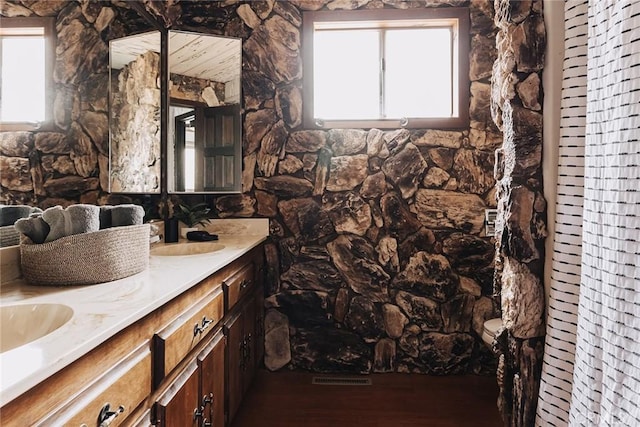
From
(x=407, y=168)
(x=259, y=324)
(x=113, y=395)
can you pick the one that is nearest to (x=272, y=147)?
(x=407, y=168)

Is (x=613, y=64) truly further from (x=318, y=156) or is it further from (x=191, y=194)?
(x=191, y=194)

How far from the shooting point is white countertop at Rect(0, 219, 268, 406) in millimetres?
705

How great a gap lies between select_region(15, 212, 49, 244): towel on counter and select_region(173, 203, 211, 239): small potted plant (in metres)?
1.22

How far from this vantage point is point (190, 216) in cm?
258

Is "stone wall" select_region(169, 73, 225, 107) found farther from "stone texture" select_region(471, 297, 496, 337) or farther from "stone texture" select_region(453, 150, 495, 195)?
"stone texture" select_region(471, 297, 496, 337)

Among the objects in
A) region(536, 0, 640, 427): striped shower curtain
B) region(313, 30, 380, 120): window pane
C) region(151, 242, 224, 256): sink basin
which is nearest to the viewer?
region(536, 0, 640, 427): striped shower curtain

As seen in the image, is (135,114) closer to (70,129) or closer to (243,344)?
(70,129)

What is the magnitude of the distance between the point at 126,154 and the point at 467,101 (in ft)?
6.66

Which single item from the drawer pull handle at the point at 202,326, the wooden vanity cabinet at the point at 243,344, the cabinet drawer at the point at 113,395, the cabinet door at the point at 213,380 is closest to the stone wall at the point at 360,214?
the wooden vanity cabinet at the point at 243,344

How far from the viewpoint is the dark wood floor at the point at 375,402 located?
216 centimetres

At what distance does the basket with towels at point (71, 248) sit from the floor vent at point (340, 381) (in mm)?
1614

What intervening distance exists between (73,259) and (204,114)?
62.0 inches

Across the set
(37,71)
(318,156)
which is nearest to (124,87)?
(37,71)

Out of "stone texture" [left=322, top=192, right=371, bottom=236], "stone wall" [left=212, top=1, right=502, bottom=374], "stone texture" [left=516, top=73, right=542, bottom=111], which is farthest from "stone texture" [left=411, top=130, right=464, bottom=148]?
"stone texture" [left=516, top=73, right=542, bottom=111]
